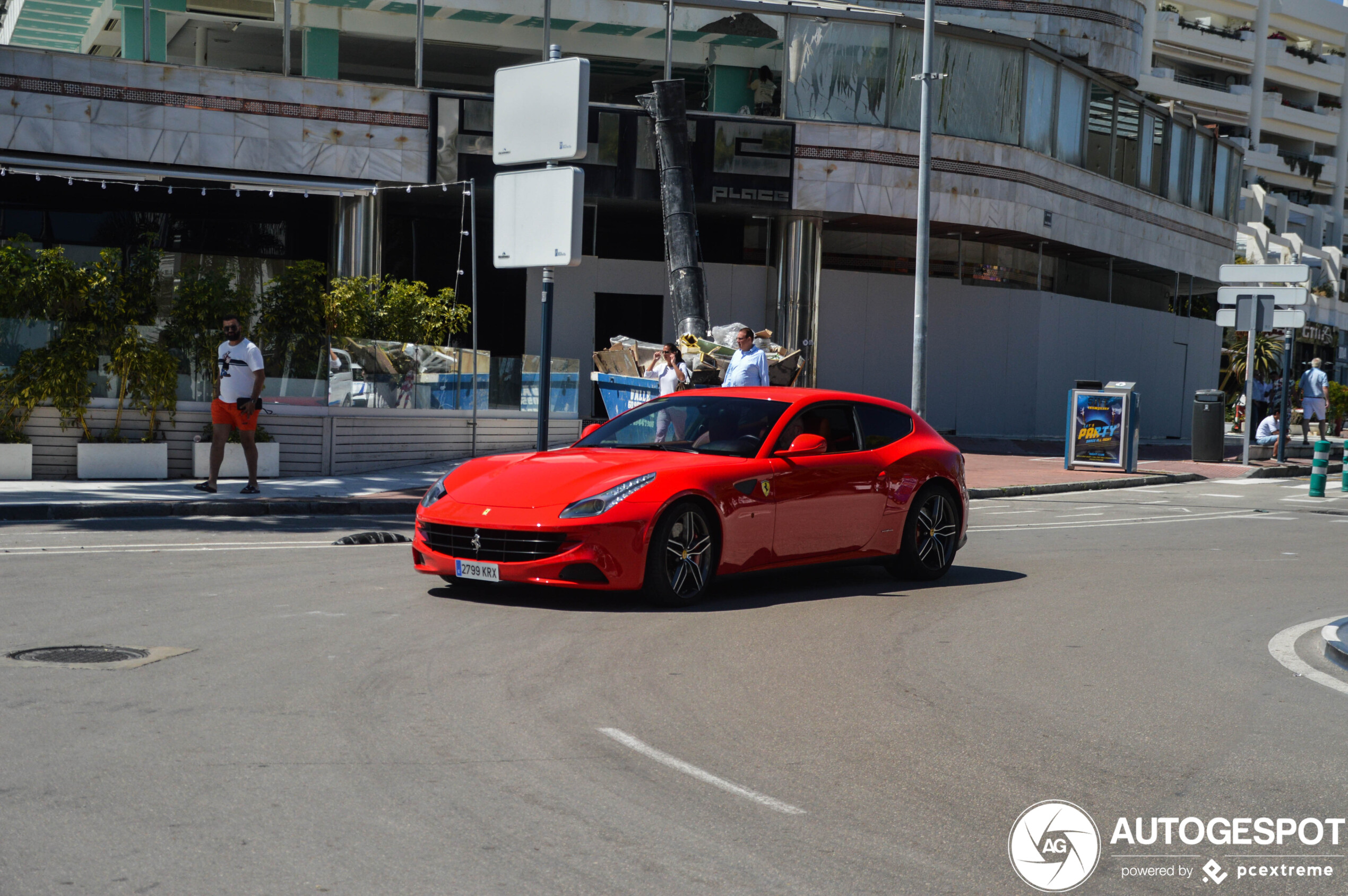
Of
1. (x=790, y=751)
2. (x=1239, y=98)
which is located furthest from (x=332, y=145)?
(x=1239, y=98)

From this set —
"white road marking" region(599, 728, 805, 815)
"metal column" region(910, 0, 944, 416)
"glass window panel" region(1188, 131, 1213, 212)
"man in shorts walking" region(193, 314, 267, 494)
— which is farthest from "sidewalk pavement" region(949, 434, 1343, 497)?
"white road marking" region(599, 728, 805, 815)

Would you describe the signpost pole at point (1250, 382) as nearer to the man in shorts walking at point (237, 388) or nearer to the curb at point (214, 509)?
the curb at point (214, 509)

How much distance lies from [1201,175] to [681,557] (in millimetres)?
35905

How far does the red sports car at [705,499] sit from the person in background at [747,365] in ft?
22.3

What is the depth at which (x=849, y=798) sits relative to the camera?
5055 millimetres

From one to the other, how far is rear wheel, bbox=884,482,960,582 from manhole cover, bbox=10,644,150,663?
5.59 m

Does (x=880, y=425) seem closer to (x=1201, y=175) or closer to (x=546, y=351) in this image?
(x=546, y=351)

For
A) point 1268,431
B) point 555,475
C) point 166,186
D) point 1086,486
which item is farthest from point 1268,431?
point 555,475

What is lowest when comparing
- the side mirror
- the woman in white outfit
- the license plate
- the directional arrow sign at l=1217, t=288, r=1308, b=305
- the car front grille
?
the license plate

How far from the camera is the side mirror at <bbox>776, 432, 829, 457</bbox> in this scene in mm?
9617

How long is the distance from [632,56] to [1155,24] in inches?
2374

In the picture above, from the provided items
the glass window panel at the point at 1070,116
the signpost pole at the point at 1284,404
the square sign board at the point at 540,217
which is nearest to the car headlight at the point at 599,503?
the square sign board at the point at 540,217

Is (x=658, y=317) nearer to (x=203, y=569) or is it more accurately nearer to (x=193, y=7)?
(x=193, y=7)

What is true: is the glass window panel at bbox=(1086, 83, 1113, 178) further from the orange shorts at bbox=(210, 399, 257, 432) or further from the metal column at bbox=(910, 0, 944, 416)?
the orange shorts at bbox=(210, 399, 257, 432)
